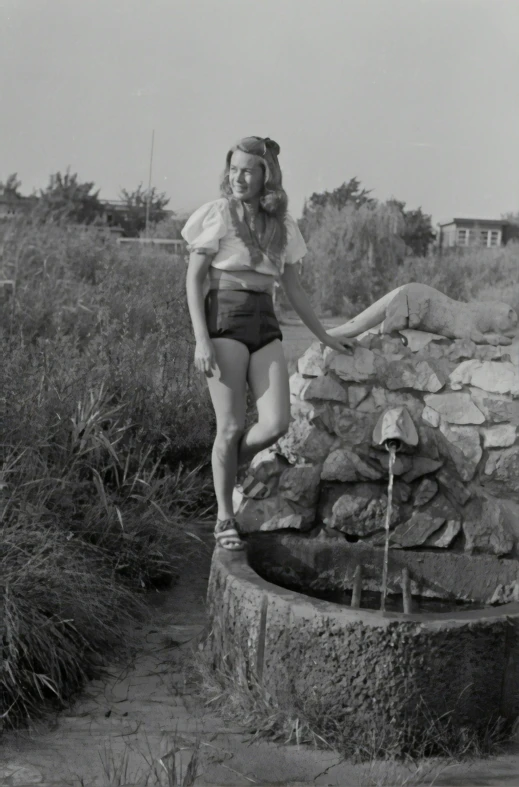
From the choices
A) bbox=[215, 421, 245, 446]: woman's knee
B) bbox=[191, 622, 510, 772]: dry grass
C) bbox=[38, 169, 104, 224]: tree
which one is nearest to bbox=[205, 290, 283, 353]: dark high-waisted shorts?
bbox=[215, 421, 245, 446]: woman's knee

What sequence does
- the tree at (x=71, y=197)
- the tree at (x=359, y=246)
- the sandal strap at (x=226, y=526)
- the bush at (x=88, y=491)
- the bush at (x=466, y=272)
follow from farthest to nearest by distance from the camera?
1. the tree at (x=71, y=197)
2. the tree at (x=359, y=246)
3. the bush at (x=466, y=272)
4. the sandal strap at (x=226, y=526)
5. the bush at (x=88, y=491)

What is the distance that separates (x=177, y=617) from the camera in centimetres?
370

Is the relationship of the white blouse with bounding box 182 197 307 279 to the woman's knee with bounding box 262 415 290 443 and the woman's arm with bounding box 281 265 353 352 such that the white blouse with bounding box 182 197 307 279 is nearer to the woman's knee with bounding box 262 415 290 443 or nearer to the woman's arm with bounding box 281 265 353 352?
the woman's arm with bounding box 281 265 353 352

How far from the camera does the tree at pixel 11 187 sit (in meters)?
10.3

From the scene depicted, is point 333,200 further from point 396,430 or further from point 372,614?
point 372,614

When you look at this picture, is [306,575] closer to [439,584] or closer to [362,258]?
[439,584]

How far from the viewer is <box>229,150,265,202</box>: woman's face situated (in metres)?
3.17

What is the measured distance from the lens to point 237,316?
323 centimetres

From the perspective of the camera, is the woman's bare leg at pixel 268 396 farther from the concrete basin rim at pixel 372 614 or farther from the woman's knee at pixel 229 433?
the concrete basin rim at pixel 372 614

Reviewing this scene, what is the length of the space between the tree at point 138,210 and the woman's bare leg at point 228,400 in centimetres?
761

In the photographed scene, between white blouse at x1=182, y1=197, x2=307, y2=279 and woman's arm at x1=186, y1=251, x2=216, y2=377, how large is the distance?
42 millimetres

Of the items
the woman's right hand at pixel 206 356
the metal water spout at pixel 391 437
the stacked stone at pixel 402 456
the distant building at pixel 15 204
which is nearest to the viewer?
the woman's right hand at pixel 206 356

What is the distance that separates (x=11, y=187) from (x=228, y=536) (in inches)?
328

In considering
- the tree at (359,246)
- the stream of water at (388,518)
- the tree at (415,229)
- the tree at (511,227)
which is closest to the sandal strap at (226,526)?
the stream of water at (388,518)
